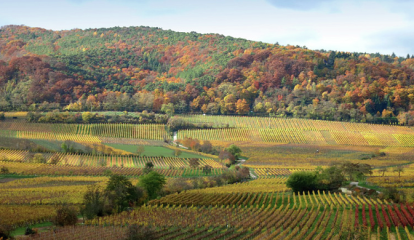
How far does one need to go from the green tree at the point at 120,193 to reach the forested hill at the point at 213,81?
2855 inches

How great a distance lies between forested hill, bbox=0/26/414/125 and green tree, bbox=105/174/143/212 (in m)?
72.5

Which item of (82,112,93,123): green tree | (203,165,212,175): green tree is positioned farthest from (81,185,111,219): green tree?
(82,112,93,123): green tree

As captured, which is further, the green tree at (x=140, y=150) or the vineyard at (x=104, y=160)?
the green tree at (x=140, y=150)

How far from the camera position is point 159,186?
165 feet

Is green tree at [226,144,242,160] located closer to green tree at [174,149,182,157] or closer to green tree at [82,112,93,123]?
green tree at [174,149,182,157]

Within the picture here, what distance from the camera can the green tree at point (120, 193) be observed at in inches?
1701

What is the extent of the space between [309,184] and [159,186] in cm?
1766

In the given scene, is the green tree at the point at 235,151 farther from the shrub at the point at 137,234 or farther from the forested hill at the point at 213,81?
the shrub at the point at 137,234

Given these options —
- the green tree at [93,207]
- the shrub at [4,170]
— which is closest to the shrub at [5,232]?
the green tree at [93,207]

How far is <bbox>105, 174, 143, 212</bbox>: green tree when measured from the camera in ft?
142

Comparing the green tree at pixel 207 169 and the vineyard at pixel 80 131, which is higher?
the vineyard at pixel 80 131

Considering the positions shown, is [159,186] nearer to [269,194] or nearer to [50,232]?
[269,194]

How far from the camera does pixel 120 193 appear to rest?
4347 centimetres

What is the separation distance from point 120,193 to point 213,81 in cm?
10075
